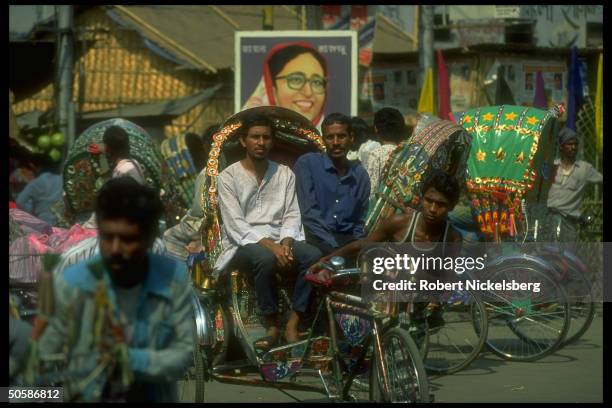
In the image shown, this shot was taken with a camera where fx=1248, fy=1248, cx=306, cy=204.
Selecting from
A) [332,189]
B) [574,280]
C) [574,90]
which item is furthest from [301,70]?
[332,189]

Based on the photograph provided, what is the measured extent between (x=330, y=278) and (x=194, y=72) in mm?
16856

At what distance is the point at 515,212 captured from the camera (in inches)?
386

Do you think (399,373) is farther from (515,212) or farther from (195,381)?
(515,212)

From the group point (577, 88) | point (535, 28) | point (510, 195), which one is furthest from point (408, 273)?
point (535, 28)

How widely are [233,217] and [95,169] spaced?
264 centimetres

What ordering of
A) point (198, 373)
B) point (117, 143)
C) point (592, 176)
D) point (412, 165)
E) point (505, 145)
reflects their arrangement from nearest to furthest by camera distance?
point (198, 373) → point (412, 165) → point (117, 143) → point (505, 145) → point (592, 176)

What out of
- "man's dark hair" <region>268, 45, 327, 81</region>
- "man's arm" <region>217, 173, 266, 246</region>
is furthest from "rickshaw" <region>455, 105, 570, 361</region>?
"man's dark hair" <region>268, 45, 327, 81</region>

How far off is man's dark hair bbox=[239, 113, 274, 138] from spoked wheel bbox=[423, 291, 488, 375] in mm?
1757

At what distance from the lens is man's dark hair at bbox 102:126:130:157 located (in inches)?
352

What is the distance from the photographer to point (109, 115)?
72.0 ft

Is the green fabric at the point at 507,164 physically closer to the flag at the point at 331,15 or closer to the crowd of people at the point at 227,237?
the crowd of people at the point at 227,237

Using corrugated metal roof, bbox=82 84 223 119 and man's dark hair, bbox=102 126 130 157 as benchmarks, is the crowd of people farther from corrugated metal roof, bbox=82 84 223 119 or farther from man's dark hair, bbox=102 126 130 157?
corrugated metal roof, bbox=82 84 223 119
